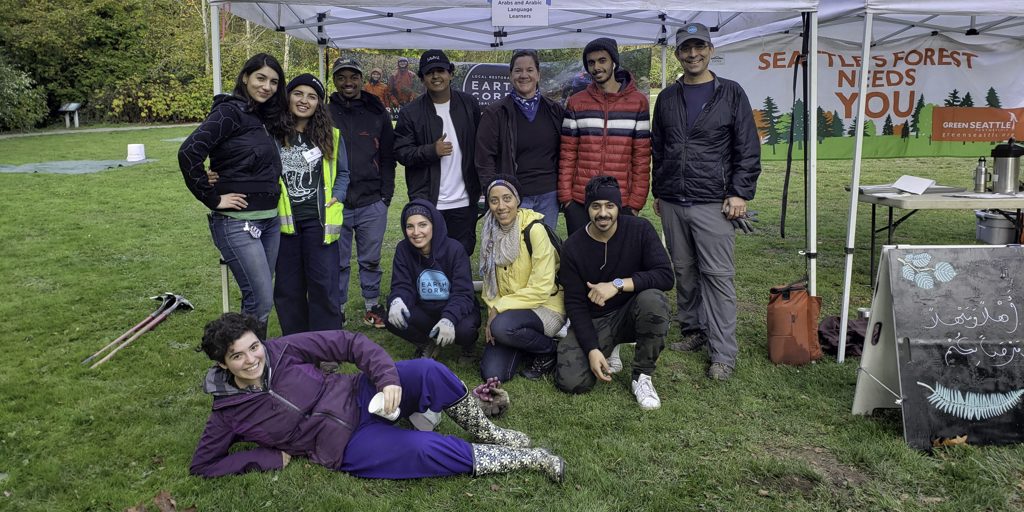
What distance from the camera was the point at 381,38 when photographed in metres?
7.12

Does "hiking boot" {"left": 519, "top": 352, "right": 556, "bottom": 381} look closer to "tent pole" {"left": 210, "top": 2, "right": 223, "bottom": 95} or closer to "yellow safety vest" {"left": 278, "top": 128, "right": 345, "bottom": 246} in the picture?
"yellow safety vest" {"left": 278, "top": 128, "right": 345, "bottom": 246}

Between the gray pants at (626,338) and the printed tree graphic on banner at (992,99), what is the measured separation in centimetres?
514

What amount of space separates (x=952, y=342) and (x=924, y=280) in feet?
1.00

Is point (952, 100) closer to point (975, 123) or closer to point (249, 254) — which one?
point (975, 123)

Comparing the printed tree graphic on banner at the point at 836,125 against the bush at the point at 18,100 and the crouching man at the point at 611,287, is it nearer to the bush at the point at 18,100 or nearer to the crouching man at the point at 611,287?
the crouching man at the point at 611,287

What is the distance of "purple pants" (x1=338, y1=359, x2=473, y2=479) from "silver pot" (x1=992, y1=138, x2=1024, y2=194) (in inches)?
161

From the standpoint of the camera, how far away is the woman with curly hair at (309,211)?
3.90 metres

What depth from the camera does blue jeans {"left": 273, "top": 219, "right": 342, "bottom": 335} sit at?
13.4 ft

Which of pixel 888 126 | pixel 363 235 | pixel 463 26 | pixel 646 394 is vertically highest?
pixel 463 26

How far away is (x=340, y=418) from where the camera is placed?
304cm

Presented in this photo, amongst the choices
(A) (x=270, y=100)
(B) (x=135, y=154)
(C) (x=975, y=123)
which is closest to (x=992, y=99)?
(C) (x=975, y=123)

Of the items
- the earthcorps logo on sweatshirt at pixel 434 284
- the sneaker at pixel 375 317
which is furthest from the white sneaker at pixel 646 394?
the sneaker at pixel 375 317

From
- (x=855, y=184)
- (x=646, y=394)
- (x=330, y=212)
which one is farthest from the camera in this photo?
(x=855, y=184)

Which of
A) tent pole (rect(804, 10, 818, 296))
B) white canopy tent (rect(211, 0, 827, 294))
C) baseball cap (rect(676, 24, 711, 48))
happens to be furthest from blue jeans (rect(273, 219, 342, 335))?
tent pole (rect(804, 10, 818, 296))
